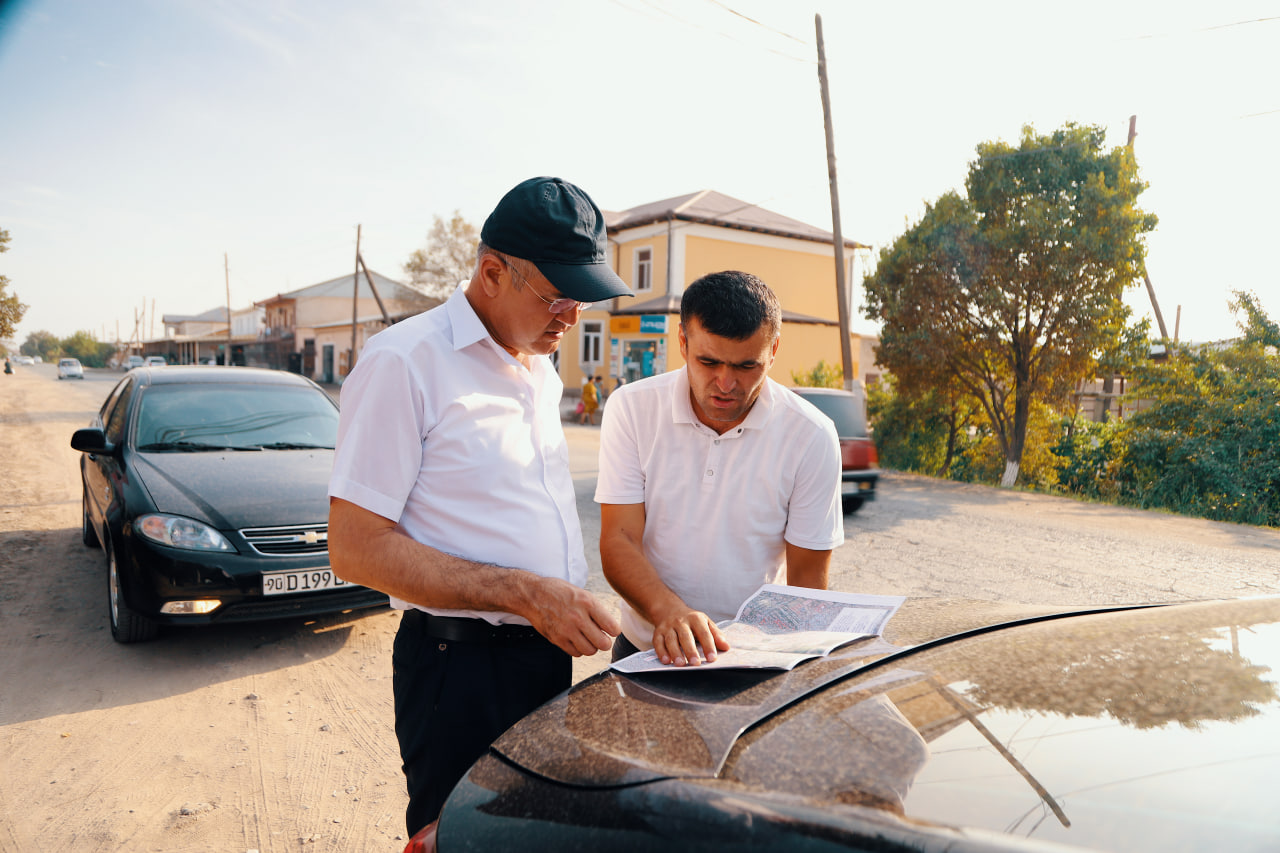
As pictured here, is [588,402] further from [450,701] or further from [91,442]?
[450,701]

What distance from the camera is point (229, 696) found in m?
3.48

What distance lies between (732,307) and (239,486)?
3378mm

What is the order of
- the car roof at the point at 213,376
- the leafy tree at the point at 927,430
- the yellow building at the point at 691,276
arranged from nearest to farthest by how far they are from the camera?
the car roof at the point at 213,376 < the leafy tree at the point at 927,430 < the yellow building at the point at 691,276

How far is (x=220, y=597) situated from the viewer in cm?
373

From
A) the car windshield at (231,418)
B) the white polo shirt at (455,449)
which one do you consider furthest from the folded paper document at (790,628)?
the car windshield at (231,418)

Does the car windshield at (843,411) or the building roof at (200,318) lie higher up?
the building roof at (200,318)

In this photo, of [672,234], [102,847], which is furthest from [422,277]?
[102,847]

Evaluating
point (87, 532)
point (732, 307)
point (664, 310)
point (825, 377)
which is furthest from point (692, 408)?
point (664, 310)

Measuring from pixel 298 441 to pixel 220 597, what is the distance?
4.85ft

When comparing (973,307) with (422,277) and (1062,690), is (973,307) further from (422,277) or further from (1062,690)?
(422,277)

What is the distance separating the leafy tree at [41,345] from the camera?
116 m

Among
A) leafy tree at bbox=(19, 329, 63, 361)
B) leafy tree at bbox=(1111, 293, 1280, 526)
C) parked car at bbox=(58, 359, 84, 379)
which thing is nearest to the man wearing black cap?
leafy tree at bbox=(1111, 293, 1280, 526)

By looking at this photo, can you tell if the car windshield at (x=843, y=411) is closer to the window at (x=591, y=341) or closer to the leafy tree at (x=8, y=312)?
the leafy tree at (x=8, y=312)

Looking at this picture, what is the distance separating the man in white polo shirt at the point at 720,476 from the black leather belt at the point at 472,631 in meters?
0.38
